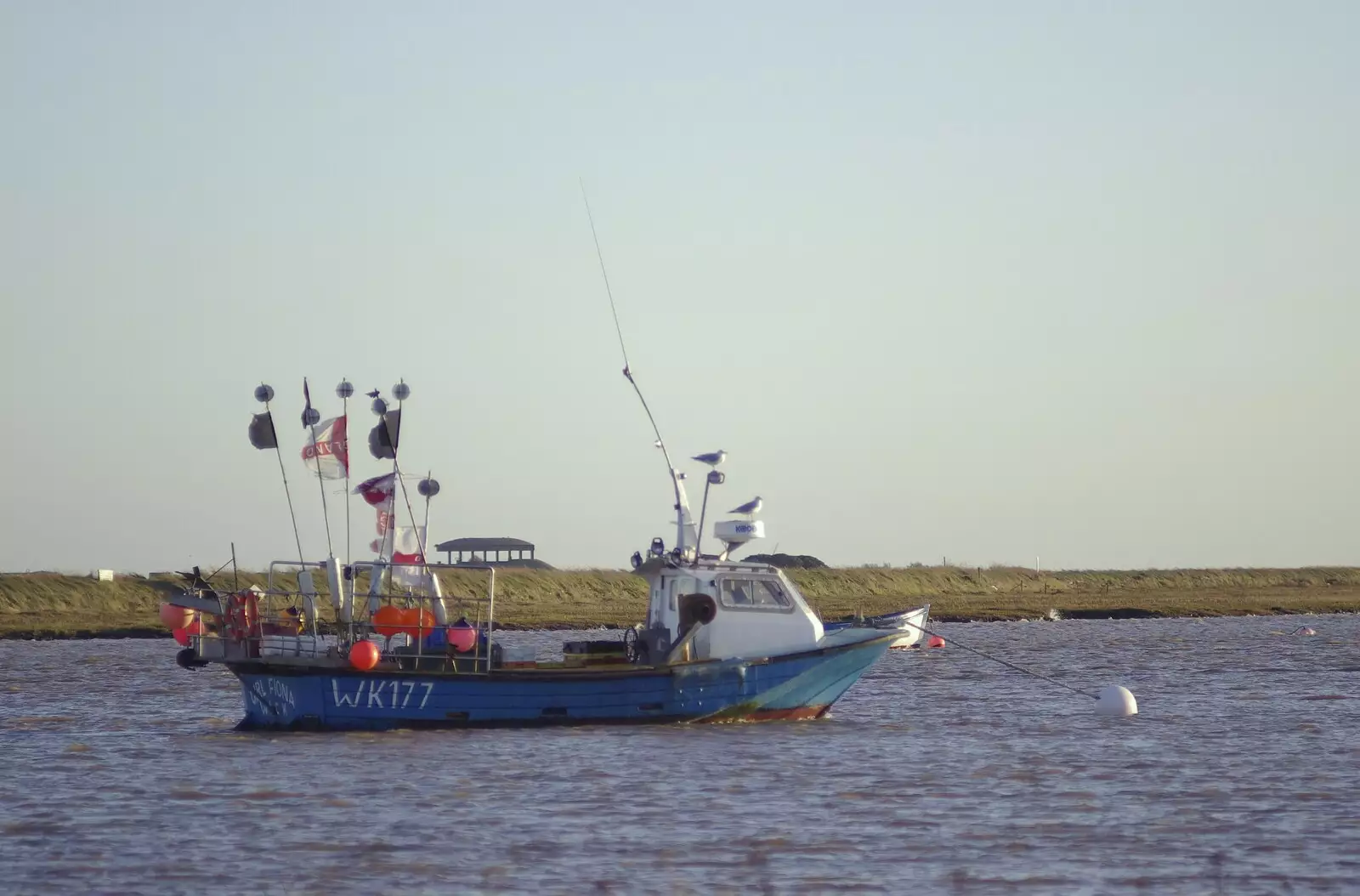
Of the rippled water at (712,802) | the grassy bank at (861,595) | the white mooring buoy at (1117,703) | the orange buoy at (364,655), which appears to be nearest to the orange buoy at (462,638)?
the orange buoy at (364,655)

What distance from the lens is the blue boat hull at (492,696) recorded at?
24906 mm

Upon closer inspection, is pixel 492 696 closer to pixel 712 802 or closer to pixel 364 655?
pixel 364 655

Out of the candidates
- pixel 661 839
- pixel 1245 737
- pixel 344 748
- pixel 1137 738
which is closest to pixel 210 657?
pixel 344 748

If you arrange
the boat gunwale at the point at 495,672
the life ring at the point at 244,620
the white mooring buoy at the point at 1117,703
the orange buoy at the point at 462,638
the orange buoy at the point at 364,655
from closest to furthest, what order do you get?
the orange buoy at the point at 364,655 → the boat gunwale at the point at 495,672 → the orange buoy at the point at 462,638 → the life ring at the point at 244,620 → the white mooring buoy at the point at 1117,703

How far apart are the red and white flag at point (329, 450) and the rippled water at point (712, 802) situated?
157 inches

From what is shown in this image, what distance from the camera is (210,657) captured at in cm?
2545

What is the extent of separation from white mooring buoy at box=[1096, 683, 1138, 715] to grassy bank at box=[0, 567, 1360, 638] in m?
22.9

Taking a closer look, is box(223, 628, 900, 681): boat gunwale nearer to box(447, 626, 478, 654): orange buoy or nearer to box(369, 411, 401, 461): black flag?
box(447, 626, 478, 654): orange buoy

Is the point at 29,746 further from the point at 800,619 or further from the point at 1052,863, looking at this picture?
the point at 1052,863

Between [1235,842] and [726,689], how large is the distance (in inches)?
412

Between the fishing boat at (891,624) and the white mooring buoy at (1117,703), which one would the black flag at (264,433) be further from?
the white mooring buoy at (1117,703)

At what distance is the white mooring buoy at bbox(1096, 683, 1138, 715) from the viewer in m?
29.3

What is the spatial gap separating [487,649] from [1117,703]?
11.0 m

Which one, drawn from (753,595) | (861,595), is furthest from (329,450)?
(861,595)
